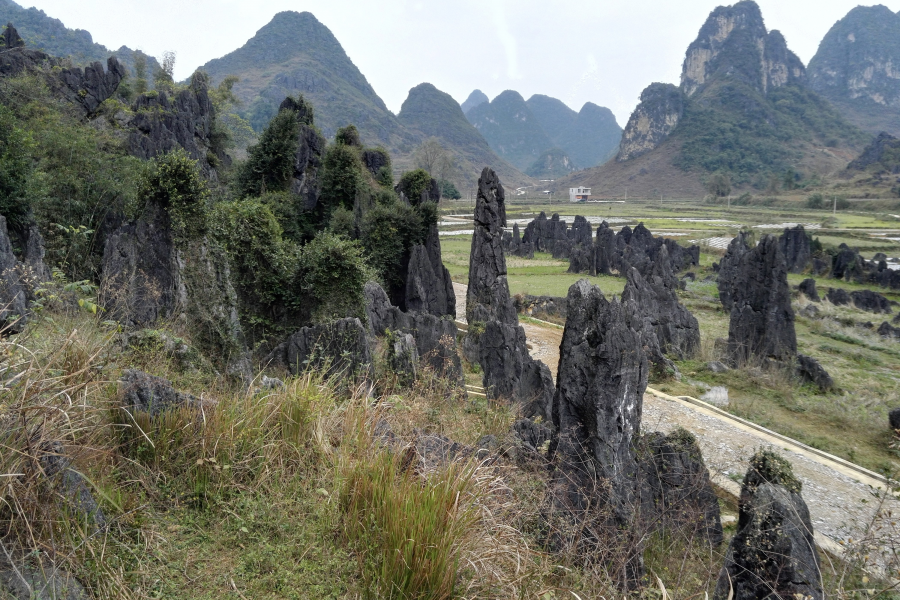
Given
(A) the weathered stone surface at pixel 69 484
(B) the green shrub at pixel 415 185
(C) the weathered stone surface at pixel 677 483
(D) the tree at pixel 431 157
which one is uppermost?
(D) the tree at pixel 431 157

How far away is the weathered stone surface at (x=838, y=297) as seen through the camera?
25.9 metres

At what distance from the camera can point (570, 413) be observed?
5633mm

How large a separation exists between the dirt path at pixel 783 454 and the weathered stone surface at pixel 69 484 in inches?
252

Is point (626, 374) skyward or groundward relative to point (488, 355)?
skyward

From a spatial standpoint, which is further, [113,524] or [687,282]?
[687,282]

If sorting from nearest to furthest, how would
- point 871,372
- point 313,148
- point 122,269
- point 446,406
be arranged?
point 446,406, point 122,269, point 871,372, point 313,148

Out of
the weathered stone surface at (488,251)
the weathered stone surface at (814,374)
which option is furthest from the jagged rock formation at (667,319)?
the weathered stone surface at (488,251)

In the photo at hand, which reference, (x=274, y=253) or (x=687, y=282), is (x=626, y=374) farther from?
(x=687, y=282)

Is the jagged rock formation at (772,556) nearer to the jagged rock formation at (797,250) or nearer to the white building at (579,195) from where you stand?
the jagged rock formation at (797,250)

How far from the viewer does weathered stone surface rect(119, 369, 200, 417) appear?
3137 millimetres

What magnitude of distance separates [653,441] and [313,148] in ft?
77.0

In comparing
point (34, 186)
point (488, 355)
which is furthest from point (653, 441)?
point (34, 186)

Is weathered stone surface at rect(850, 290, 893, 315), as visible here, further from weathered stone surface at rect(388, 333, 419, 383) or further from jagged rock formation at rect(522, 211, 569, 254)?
weathered stone surface at rect(388, 333, 419, 383)

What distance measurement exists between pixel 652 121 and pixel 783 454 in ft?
521
